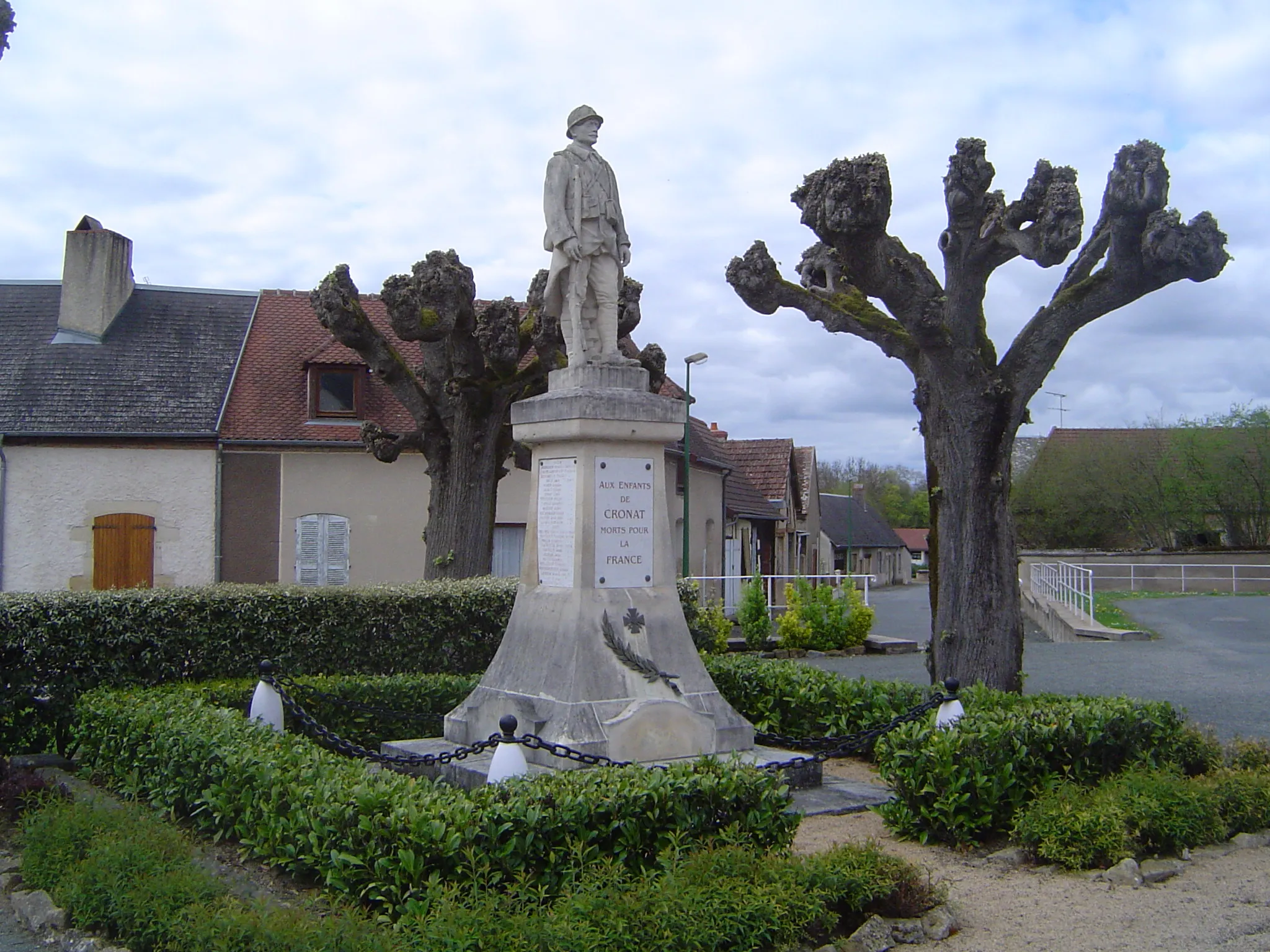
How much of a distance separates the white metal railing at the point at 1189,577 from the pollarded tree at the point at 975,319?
26459 mm

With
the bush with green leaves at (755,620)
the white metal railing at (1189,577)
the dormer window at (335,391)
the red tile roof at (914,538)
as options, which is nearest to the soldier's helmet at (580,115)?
the bush with green leaves at (755,620)

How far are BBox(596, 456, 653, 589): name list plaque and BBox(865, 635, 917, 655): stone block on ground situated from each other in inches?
479

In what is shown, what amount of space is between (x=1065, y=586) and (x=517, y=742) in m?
21.6

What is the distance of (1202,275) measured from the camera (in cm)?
948

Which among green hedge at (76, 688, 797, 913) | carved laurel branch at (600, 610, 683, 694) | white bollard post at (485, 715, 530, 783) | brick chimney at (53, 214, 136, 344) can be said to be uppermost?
brick chimney at (53, 214, 136, 344)

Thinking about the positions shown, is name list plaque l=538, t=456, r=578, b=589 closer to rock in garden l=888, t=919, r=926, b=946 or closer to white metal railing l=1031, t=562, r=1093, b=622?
rock in garden l=888, t=919, r=926, b=946

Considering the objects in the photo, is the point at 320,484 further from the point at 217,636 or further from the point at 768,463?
the point at 768,463

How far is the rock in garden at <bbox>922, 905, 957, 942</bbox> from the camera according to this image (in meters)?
4.92

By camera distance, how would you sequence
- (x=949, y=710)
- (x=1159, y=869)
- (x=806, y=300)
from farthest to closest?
(x=806, y=300)
(x=949, y=710)
(x=1159, y=869)

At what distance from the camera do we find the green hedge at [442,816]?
16.1ft

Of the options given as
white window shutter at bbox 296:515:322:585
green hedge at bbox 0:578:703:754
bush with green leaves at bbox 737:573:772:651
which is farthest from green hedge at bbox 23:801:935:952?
white window shutter at bbox 296:515:322:585

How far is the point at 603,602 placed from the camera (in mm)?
7309

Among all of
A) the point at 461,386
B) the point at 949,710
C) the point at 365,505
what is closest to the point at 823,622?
the point at 461,386

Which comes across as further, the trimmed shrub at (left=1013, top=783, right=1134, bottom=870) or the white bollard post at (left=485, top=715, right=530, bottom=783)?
the trimmed shrub at (left=1013, top=783, right=1134, bottom=870)
